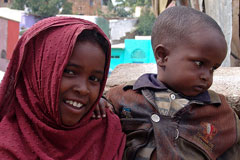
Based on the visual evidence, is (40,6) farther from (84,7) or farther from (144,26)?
(144,26)

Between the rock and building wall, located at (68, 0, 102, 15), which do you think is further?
building wall, located at (68, 0, 102, 15)

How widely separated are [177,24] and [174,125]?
63cm

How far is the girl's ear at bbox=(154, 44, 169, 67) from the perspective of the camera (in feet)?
5.91

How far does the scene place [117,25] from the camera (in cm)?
2998

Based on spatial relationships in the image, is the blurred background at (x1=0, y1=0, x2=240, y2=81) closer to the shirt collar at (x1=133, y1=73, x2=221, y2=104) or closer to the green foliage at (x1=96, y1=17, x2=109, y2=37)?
the green foliage at (x1=96, y1=17, x2=109, y2=37)

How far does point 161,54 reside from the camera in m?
1.83

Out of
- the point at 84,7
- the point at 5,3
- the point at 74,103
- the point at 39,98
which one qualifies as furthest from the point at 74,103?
the point at 5,3

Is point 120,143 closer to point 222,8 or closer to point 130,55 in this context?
point 222,8

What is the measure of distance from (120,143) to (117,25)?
2902 centimetres

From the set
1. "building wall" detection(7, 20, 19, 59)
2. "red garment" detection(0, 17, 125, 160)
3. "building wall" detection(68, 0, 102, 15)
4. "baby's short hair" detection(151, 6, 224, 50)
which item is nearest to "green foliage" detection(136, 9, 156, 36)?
"building wall" detection(68, 0, 102, 15)

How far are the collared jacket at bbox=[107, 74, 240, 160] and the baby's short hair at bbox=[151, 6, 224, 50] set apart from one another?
1.00ft

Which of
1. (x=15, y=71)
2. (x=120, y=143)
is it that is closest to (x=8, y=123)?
(x=15, y=71)

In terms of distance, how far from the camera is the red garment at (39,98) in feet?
4.21

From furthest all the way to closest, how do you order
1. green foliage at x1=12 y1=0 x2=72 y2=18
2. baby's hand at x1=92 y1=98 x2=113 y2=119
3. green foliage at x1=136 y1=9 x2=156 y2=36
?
green foliage at x1=12 y1=0 x2=72 y2=18 → green foliage at x1=136 y1=9 x2=156 y2=36 → baby's hand at x1=92 y1=98 x2=113 y2=119
